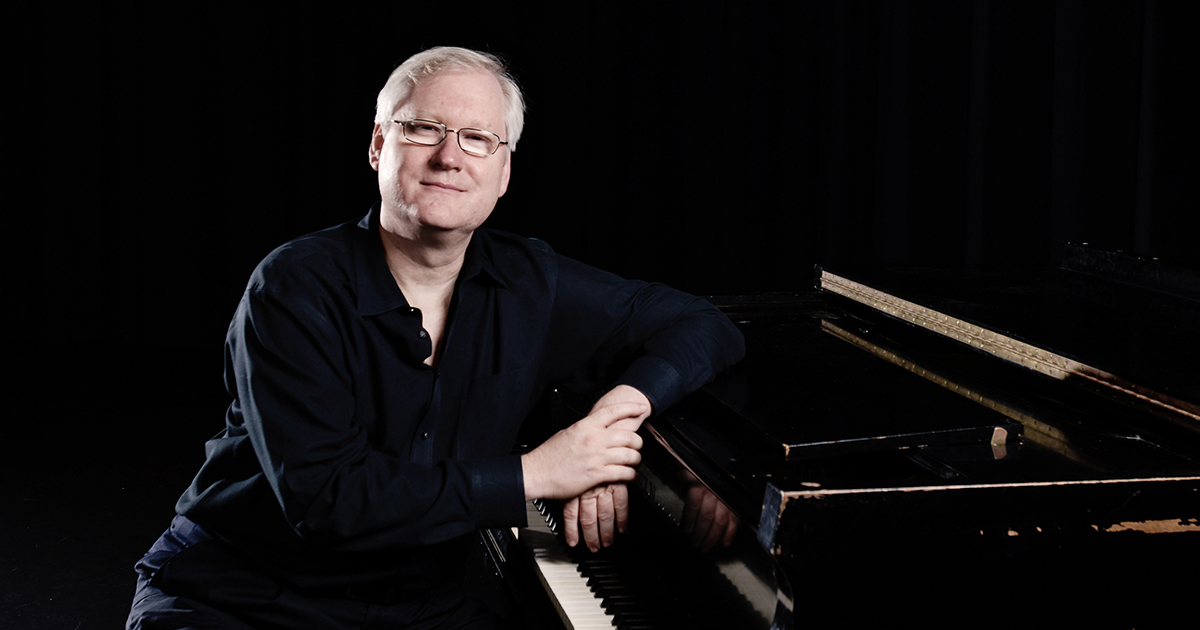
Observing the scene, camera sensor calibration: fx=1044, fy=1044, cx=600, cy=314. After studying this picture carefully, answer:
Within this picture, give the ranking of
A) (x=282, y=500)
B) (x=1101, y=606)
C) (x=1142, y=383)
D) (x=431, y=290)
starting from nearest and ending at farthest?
(x=1101, y=606)
(x=1142, y=383)
(x=282, y=500)
(x=431, y=290)

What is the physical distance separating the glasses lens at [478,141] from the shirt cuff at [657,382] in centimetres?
42

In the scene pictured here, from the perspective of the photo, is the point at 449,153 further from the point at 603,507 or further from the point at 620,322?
the point at 603,507

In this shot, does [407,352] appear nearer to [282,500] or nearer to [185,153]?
[282,500]

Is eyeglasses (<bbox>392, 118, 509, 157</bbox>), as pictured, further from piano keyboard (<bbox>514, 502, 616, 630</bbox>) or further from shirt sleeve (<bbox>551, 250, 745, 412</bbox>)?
piano keyboard (<bbox>514, 502, 616, 630</bbox>)

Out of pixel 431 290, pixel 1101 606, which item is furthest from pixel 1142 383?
pixel 431 290

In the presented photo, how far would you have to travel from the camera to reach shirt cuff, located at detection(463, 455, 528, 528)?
1458 millimetres

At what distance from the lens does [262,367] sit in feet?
4.75

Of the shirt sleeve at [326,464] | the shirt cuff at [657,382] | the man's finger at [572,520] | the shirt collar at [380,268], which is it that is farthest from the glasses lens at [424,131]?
the man's finger at [572,520]

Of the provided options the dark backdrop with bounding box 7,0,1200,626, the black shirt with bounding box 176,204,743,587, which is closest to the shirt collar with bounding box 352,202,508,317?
the black shirt with bounding box 176,204,743,587

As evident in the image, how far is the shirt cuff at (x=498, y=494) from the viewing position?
1.46 meters

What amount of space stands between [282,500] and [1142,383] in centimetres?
113

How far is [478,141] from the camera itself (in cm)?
166

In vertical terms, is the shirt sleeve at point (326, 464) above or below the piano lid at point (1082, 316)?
below

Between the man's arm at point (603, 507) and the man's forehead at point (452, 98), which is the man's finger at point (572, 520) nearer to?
the man's arm at point (603, 507)
